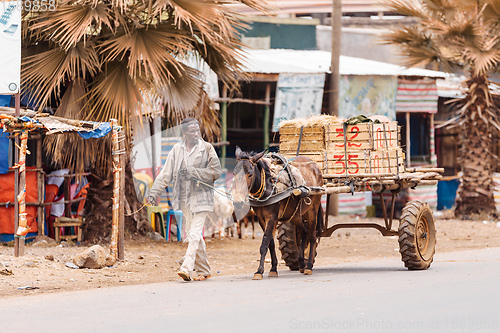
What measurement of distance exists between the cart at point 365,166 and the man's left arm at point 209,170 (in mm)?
1869

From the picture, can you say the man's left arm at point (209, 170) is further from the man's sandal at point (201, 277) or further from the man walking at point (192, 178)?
the man's sandal at point (201, 277)

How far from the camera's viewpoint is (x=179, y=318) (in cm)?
727

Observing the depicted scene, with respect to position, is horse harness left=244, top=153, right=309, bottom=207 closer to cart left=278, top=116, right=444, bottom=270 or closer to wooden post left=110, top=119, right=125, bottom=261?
cart left=278, top=116, right=444, bottom=270

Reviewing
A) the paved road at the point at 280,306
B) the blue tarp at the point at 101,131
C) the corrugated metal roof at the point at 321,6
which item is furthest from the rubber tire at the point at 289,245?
the corrugated metal roof at the point at 321,6

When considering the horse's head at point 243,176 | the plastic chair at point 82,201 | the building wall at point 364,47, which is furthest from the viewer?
the building wall at point 364,47

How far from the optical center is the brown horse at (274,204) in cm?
1014

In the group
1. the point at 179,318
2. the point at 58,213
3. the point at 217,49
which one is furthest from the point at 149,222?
the point at 179,318

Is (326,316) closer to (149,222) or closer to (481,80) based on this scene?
(149,222)

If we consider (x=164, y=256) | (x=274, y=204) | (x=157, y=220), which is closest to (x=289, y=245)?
(x=274, y=204)

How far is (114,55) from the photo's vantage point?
43.9 feet

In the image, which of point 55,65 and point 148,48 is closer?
point 148,48

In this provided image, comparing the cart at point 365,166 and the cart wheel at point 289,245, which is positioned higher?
the cart at point 365,166

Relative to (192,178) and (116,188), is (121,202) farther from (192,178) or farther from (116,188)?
(192,178)

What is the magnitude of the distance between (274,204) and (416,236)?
2.40 meters
